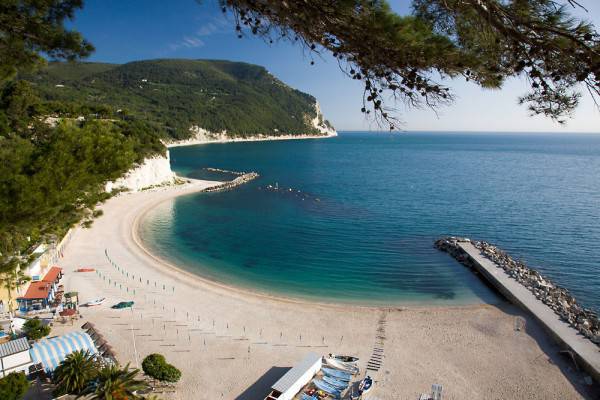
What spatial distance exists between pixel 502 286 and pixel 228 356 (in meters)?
18.5

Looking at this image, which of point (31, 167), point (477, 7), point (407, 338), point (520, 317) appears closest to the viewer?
point (477, 7)

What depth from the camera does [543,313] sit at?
66.0 ft

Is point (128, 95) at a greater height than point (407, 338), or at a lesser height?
greater

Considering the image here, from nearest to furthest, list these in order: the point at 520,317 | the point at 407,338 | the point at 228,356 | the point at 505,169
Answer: the point at 228,356 < the point at 407,338 < the point at 520,317 < the point at 505,169

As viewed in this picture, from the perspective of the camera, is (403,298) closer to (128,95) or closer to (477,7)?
(477,7)

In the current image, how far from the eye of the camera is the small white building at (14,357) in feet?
42.9

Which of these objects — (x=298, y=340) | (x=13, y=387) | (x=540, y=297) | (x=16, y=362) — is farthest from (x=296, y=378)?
(x=540, y=297)

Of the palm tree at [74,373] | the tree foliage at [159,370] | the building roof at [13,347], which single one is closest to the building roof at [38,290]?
the building roof at [13,347]

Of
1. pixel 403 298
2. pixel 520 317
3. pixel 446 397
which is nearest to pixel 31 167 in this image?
pixel 446 397

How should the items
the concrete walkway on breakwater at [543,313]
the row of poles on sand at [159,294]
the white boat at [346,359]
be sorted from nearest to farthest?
the white boat at [346,359], the concrete walkway on breakwater at [543,313], the row of poles on sand at [159,294]

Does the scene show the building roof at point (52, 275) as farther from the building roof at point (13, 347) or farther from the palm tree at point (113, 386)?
the palm tree at point (113, 386)

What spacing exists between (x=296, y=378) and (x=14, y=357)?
1039cm

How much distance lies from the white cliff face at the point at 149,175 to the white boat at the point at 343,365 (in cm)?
4577

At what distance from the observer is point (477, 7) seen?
4.48m
